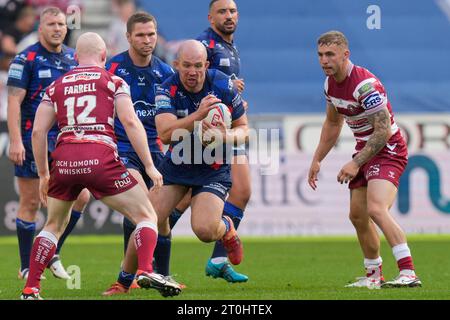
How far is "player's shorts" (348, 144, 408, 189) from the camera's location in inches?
378

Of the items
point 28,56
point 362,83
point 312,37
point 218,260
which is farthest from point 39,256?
point 312,37

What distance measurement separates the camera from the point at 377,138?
945 centimetres

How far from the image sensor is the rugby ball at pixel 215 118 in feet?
30.1

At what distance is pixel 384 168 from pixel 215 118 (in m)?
1.63

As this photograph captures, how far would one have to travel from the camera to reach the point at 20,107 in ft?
37.2

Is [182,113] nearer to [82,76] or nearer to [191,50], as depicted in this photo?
[191,50]

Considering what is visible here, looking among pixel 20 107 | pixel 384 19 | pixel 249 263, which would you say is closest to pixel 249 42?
pixel 384 19

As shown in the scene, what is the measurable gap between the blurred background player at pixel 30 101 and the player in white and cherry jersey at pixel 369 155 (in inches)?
119

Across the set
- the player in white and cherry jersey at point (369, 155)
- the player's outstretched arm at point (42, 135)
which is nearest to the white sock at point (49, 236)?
the player's outstretched arm at point (42, 135)

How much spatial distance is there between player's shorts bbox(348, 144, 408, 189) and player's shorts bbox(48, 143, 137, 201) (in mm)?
2398

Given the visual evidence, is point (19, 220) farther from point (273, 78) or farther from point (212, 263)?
point (273, 78)

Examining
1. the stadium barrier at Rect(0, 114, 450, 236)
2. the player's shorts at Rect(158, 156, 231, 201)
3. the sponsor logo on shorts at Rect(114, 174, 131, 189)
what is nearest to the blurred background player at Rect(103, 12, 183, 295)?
the player's shorts at Rect(158, 156, 231, 201)

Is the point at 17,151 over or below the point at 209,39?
below

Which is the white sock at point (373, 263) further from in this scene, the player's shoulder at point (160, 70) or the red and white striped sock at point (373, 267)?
the player's shoulder at point (160, 70)
